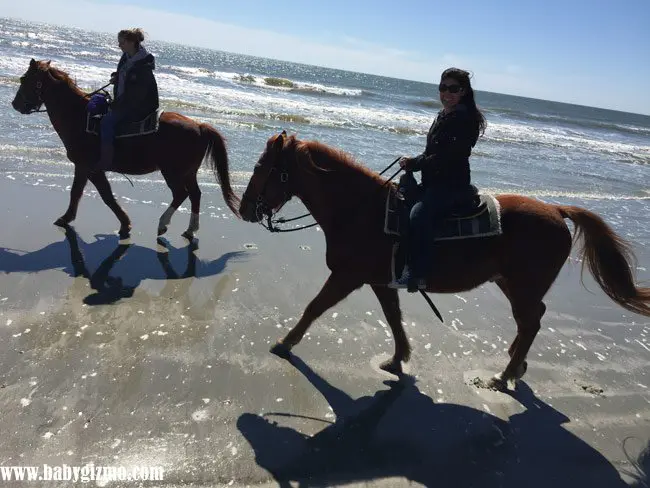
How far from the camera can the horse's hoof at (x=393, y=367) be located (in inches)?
172

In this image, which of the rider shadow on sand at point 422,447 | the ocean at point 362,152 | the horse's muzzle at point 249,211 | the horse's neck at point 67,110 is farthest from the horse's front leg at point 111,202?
the rider shadow on sand at point 422,447

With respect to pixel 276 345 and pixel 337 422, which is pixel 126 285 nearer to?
pixel 276 345

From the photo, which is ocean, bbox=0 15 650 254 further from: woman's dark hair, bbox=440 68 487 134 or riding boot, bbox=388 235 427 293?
woman's dark hair, bbox=440 68 487 134

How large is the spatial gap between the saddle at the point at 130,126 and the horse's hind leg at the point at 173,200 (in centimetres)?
71

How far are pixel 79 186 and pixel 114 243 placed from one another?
A: 1.07 meters

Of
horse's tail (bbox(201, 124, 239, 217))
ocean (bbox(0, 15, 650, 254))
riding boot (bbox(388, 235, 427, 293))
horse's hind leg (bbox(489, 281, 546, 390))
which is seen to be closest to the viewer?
riding boot (bbox(388, 235, 427, 293))

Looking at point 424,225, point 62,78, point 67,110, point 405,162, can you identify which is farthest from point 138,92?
point 424,225

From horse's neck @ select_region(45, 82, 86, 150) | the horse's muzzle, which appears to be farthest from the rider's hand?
horse's neck @ select_region(45, 82, 86, 150)

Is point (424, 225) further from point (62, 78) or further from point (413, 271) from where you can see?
point (62, 78)

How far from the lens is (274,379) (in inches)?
159

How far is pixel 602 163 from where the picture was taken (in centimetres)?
2150

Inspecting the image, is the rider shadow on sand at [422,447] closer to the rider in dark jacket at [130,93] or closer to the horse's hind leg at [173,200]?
the horse's hind leg at [173,200]

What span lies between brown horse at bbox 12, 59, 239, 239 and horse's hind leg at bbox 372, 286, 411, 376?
3575 millimetres

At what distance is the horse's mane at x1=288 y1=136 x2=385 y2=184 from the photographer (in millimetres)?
4020
